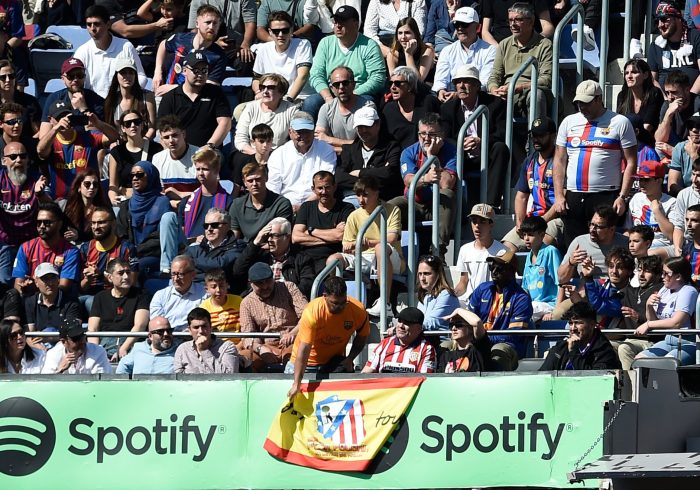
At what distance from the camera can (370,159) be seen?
16.9m

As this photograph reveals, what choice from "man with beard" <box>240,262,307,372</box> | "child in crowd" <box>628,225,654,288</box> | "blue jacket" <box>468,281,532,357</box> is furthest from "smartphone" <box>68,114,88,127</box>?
"child in crowd" <box>628,225,654,288</box>

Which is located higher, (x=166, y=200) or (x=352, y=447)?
(x=166, y=200)

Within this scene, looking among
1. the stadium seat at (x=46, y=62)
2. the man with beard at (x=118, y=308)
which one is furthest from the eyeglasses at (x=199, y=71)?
the man with beard at (x=118, y=308)

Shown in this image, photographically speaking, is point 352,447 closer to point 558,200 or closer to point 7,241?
point 558,200

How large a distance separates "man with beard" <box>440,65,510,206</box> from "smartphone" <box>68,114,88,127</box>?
3693 millimetres

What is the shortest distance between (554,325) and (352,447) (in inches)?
87.5

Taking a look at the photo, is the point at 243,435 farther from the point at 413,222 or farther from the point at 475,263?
the point at 475,263

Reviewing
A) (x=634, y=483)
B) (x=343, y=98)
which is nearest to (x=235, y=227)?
(x=343, y=98)

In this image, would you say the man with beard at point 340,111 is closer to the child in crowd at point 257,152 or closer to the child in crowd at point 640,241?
the child in crowd at point 257,152

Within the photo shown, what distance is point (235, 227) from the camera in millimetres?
16391

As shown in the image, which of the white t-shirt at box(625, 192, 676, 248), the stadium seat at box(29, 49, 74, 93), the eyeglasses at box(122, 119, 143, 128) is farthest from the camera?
the stadium seat at box(29, 49, 74, 93)

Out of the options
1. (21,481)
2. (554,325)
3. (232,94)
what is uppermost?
(232,94)

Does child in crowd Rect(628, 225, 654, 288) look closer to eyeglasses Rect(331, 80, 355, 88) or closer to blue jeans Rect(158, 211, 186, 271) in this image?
eyeglasses Rect(331, 80, 355, 88)

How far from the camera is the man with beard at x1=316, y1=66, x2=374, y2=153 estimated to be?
17406mm
